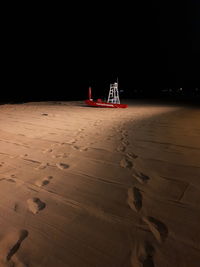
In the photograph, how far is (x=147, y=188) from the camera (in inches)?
97.8

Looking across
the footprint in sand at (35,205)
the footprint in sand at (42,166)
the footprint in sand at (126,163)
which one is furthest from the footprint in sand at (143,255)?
the footprint in sand at (42,166)

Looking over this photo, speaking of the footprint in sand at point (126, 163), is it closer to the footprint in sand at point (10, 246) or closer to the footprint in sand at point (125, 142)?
the footprint in sand at point (125, 142)

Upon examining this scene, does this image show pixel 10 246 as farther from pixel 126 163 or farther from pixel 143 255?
pixel 126 163

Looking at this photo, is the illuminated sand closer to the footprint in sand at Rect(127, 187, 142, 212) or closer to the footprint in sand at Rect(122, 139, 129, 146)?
the footprint in sand at Rect(127, 187, 142, 212)

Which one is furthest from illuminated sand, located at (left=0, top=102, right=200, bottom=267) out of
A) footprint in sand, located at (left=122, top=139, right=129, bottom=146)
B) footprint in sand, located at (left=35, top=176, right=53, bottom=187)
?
footprint in sand, located at (left=122, top=139, right=129, bottom=146)

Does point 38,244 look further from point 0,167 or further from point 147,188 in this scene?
point 0,167

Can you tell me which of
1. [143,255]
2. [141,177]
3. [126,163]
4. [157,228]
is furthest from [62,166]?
[143,255]

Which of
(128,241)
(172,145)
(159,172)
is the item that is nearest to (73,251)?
(128,241)

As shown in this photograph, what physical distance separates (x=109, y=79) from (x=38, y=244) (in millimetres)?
44846

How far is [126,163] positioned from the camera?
10.9ft

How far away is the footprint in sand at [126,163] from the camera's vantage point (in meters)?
3.18

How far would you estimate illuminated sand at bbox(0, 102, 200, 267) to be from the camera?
4.97 ft

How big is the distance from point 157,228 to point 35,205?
49.1 inches

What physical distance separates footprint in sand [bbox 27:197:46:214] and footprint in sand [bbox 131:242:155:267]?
1.04 metres
